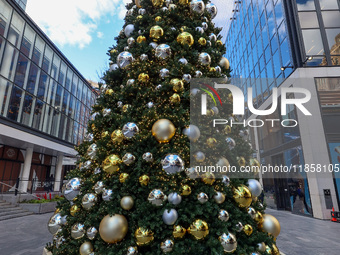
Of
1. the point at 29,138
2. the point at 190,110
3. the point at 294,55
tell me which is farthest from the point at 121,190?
the point at 29,138

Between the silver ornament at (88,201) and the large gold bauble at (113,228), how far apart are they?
1.11ft

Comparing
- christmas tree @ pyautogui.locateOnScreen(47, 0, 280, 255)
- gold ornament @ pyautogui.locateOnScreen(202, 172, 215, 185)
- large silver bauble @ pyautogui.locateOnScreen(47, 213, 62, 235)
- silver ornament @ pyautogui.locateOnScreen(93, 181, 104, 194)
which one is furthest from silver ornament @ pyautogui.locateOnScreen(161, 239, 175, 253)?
large silver bauble @ pyautogui.locateOnScreen(47, 213, 62, 235)

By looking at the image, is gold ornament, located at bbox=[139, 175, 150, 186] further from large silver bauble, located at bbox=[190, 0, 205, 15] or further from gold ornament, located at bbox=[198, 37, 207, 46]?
large silver bauble, located at bbox=[190, 0, 205, 15]

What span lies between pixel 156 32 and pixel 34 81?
21501 mm

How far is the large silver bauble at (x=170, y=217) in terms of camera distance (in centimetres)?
226

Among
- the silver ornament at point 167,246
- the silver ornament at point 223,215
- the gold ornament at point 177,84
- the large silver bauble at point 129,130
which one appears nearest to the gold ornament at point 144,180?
the large silver bauble at point 129,130

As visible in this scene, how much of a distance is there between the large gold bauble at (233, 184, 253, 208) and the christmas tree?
12mm

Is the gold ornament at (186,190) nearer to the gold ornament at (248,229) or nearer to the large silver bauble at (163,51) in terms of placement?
the gold ornament at (248,229)

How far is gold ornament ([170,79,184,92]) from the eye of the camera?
2861 mm

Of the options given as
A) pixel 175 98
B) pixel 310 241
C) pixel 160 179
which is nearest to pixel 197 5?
pixel 175 98

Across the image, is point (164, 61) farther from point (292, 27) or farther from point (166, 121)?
point (292, 27)

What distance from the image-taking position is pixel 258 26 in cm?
1886

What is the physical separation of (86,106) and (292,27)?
28539mm

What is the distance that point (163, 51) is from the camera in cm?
312
